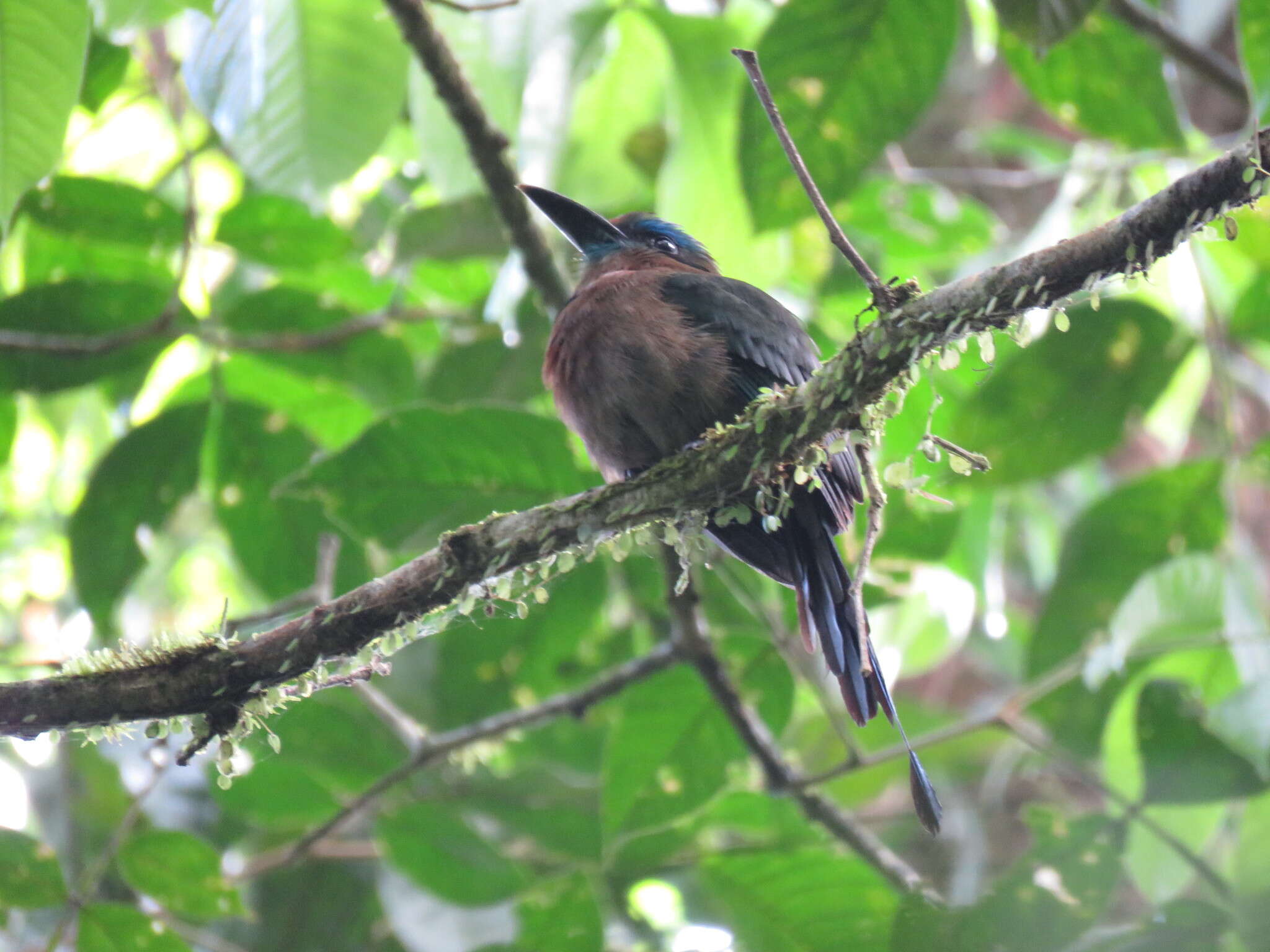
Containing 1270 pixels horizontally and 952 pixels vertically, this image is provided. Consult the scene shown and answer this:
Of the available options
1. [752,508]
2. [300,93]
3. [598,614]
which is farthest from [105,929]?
[300,93]

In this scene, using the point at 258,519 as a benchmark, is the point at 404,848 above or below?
below

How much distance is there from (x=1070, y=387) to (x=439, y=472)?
5.22 ft

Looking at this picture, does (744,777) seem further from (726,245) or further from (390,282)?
(390,282)

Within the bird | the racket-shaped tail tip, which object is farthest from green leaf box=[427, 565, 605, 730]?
the racket-shaped tail tip

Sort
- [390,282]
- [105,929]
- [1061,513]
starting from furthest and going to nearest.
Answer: [1061,513]
[390,282]
[105,929]

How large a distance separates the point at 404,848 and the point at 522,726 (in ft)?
1.39

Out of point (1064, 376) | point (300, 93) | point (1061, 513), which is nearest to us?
point (300, 93)

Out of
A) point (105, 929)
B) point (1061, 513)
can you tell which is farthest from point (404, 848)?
point (1061, 513)

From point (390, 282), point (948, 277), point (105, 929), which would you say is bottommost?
point (105, 929)

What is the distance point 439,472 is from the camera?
2.67 meters

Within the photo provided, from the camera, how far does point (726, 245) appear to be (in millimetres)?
3100

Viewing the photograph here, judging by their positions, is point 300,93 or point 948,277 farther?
point 948,277

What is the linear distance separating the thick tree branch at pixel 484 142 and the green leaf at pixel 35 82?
32.9 inches

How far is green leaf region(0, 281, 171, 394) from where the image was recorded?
3.08 m
